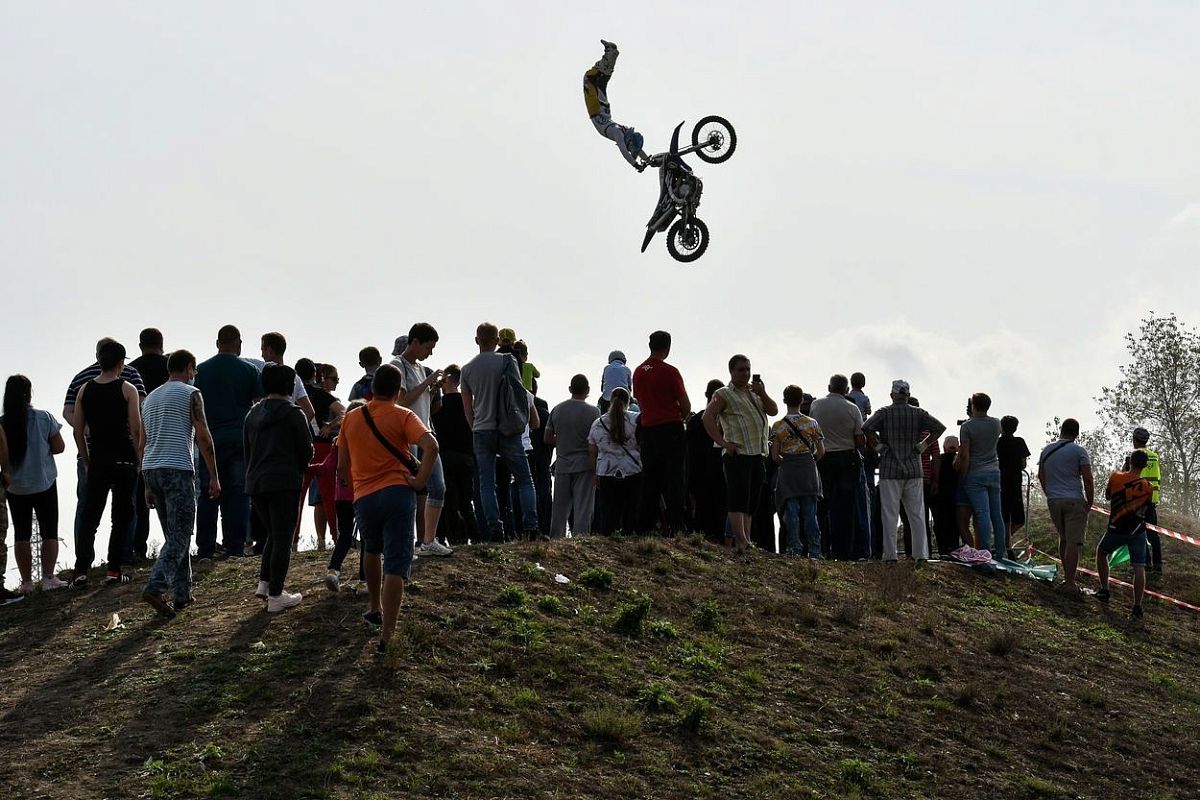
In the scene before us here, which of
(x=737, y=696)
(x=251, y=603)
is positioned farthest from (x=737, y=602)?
(x=251, y=603)

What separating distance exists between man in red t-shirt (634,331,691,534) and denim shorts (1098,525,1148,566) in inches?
228

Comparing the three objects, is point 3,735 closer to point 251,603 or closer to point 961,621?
point 251,603

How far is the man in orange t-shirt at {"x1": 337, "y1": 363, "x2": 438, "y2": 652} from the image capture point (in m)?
11.0

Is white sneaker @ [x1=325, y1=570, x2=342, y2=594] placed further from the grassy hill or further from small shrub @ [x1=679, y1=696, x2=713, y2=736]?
small shrub @ [x1=679, y1=696, x2=713, y2=736]

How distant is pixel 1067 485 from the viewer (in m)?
18.8

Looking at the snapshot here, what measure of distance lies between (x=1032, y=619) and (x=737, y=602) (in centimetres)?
431

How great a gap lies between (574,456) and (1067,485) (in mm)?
6421

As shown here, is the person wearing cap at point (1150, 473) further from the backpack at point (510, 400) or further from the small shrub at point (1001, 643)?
the backpack at point (510, 400)

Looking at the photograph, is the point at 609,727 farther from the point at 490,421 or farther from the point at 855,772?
the point at 490,421

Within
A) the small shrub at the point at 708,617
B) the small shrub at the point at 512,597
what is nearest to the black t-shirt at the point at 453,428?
the small shrub at the point at 512,597

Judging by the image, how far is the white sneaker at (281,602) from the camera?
1241cm

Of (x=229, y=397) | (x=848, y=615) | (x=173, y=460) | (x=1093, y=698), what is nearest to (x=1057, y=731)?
(x=1093, y=698)

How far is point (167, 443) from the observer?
12500mm

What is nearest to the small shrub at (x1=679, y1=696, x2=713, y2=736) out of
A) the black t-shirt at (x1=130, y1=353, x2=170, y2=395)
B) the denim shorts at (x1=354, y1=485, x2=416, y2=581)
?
the denim shorts at (x1=354, y1=485, x2=416, y2=581)
